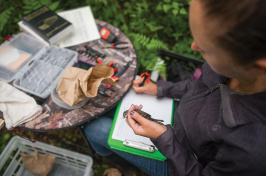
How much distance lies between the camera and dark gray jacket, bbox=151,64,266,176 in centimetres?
65

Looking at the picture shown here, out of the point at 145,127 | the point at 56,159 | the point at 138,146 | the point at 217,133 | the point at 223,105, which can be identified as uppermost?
the point at 223,105

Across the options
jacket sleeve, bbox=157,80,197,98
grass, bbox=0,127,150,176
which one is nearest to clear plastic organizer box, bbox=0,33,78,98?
jacket sleeve, bbox=157,80,197,98

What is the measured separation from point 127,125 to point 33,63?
838 mm

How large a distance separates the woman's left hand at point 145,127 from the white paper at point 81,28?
0.82m

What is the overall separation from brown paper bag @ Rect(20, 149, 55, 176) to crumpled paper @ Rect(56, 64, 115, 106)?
0.91 metres

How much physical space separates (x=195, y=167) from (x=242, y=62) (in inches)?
25.7

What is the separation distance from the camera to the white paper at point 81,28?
4.75 feet

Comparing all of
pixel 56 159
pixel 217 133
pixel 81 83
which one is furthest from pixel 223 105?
pixel 56 159

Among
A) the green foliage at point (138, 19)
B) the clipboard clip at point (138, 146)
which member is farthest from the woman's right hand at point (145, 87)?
the green foliage at point (138, 19)

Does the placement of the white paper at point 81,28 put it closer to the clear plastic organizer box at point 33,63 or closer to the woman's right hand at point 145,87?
the clear plastic organizer box at point 33,63

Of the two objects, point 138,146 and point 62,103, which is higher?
point 62,103

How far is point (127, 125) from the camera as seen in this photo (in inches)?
47.0

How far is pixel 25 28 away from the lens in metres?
1.38

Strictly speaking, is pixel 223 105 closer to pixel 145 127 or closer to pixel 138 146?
pixel 145 127
